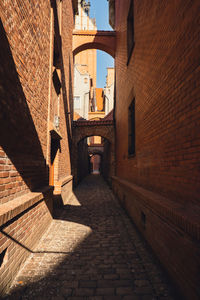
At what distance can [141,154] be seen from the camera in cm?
425

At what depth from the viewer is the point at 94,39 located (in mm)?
10828

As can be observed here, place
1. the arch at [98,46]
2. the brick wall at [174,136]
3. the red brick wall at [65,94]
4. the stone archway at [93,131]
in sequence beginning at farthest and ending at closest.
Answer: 1. the stone archway at [93,131]
2. the arch at [98,46]
3. the red brick wall at [65,94]
4. the brick wall at [174,136]

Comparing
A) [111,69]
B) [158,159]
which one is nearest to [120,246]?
[158,159]

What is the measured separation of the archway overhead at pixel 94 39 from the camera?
10.5 meters

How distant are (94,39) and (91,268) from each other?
1219cm

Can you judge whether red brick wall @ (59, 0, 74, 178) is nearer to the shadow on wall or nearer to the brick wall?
the shadow on wall

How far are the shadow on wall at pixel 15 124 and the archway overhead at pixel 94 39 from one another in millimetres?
9504

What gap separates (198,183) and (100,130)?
31.2 feet

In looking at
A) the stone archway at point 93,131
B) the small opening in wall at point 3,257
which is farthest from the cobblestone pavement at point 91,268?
the stone archway at point 93,131

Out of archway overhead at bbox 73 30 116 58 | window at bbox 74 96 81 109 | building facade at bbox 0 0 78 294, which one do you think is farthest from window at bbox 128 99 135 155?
window at bbox 74 96 81 109

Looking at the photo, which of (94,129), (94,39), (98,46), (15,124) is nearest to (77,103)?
(98,46)

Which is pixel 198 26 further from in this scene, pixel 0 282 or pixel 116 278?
pixel 0 282

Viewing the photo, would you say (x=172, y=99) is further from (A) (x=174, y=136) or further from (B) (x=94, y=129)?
(B) (x=94, y=129)

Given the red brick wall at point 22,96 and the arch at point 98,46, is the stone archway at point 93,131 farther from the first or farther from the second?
the red brick wall at point 22,96
